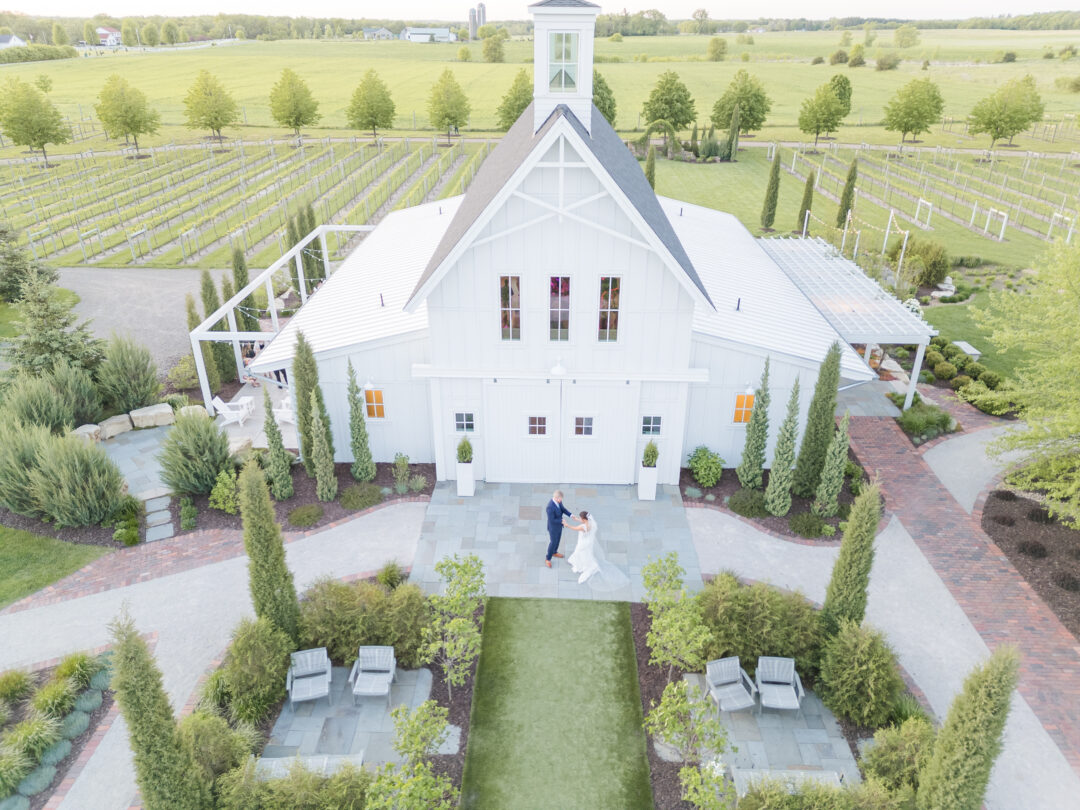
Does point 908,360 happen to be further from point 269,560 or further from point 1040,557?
Answer: point 269,560

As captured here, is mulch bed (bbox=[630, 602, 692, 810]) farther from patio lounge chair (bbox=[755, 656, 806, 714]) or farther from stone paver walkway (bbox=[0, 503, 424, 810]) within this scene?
stone paver walkway (bbox=[0, 503, 424, 810])

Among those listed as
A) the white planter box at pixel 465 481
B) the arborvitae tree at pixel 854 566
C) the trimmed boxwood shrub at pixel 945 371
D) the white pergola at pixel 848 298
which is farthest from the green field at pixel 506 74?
the arborvitae tree at pixel 854 566

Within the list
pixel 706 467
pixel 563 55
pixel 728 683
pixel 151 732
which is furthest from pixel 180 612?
pixel 563 55

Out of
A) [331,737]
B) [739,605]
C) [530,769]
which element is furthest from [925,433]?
[331,737]

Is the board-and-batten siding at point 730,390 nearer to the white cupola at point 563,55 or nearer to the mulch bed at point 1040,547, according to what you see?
the mulch bed at point 1040,547

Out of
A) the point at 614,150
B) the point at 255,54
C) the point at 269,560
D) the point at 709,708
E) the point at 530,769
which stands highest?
the point at 255,54

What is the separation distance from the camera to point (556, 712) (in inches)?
479

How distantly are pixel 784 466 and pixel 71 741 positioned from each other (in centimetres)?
1581

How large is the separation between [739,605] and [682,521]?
430 centimetres

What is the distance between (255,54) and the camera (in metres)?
153

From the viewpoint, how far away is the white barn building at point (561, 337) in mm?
15242

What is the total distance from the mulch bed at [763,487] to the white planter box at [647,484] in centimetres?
98

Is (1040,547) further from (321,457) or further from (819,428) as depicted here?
(321,457)

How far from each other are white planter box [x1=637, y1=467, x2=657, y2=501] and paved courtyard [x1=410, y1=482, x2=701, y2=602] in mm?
189
